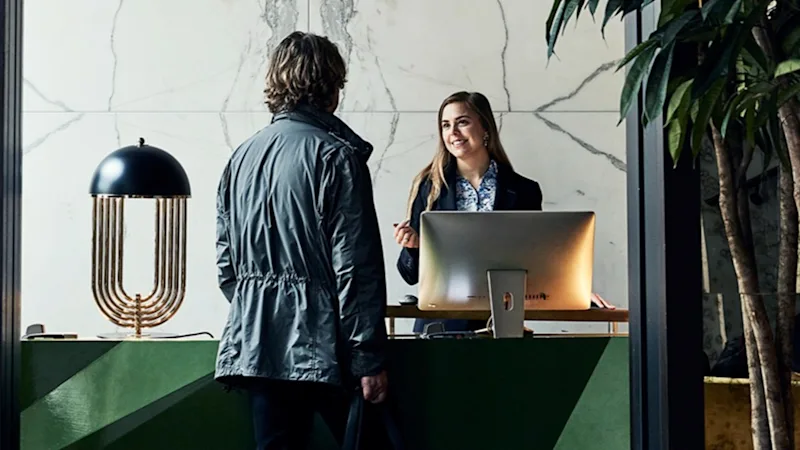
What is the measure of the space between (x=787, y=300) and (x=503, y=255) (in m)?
0.98

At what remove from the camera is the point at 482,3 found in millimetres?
5730

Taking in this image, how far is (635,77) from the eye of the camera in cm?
205

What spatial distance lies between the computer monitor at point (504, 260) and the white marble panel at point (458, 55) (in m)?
2.56

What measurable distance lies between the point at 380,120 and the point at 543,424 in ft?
9.32

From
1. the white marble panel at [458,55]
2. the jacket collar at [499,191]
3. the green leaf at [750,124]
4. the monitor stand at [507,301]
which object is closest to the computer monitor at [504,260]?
the monitor stand at [507,301]

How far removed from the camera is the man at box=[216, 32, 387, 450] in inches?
113

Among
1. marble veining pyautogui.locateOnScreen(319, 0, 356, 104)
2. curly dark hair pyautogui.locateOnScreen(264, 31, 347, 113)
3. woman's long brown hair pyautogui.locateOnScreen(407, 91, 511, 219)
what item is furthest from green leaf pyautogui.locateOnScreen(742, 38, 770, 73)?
marble veining pyautogui.locateOnScreen(319, 0, 356, 104)

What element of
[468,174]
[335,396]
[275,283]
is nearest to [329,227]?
[275,283]

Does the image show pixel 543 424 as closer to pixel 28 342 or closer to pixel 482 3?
pixel 28 342

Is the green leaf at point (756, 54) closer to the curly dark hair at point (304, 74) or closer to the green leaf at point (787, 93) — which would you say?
the green leaf at point (787, 93)

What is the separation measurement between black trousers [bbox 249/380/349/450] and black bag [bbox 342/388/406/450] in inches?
2.3

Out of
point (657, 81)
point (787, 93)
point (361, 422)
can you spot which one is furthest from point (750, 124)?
point (361, 422)

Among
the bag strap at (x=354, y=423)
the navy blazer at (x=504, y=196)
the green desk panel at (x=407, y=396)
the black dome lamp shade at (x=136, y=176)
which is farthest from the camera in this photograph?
the navy blazer at (x=504, y=196)

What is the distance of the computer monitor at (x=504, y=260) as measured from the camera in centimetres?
318
